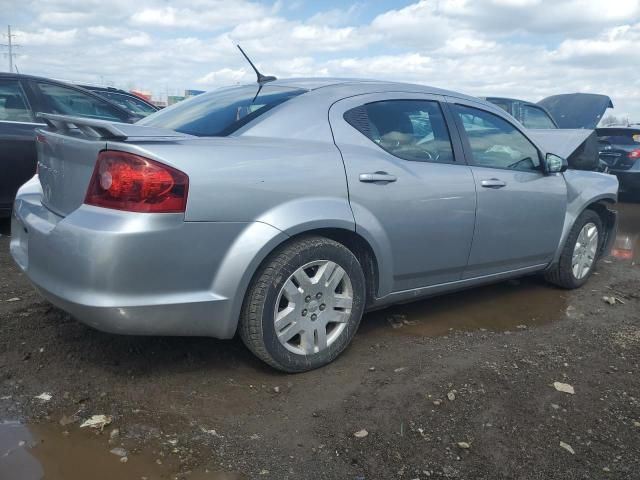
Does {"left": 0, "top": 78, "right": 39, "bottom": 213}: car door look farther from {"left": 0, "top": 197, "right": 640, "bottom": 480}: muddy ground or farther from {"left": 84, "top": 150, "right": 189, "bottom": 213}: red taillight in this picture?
{"left": 84, "top": 150, "right": 189, "bottom": 213}: red taillight

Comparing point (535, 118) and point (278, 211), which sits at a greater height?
point (535, 118)

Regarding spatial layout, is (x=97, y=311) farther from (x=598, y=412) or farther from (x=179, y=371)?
(x=598, y=412)

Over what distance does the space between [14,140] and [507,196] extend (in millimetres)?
4430

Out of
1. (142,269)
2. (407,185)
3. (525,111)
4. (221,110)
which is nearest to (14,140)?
(221,110)

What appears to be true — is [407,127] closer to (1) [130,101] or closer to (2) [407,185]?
(2) [407,185]

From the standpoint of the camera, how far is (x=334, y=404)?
8.87 feet

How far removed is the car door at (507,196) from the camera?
3.75 metres

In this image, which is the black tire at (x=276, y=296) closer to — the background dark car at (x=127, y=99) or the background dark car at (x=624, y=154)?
the background dark car at (x=127, y=99)

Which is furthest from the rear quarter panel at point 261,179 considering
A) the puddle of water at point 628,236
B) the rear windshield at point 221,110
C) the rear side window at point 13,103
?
the puddle of water at point 628,236

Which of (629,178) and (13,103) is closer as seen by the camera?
(13,103)

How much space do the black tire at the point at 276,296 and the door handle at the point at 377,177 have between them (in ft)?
1.28

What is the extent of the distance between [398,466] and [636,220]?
810 centimetres

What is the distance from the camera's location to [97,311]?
2.43 m

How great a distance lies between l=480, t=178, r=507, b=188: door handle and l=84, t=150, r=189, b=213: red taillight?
80.9 inches
